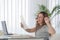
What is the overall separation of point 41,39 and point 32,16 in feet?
8.76

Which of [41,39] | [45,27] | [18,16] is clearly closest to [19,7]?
[18,16]

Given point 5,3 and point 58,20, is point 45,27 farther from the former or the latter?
point 5,3

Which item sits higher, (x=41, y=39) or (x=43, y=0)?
(x=43, y=0)

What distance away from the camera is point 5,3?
4.90 meters

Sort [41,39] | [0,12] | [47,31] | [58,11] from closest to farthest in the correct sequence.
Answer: [41,39] < [47,31] < [58,11] < [0,12]

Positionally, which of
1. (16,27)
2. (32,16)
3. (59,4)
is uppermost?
(59,4)

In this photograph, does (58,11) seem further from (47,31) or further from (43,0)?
(47,31)

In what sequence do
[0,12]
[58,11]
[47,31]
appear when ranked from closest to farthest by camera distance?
1. [47,31]
2. [58,11]
3. [0,12]

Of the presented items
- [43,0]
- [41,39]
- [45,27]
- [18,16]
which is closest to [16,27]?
[18,16]

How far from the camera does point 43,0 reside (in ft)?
16.1

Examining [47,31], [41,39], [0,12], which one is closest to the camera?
[41,39]

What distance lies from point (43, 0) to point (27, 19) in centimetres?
74

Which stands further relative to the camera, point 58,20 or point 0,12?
point 0,12

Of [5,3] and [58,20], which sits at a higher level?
[5,3]
